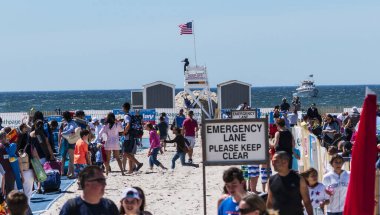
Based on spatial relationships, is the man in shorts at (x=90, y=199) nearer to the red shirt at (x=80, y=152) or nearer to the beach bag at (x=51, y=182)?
the beach bag at (x=51, y=182)

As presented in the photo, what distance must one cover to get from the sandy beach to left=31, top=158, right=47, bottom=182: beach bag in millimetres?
508

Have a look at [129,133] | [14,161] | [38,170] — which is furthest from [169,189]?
[14,161]

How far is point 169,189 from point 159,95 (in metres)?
33.8

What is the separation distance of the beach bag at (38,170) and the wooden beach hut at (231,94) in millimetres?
35307

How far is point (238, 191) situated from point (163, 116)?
19.1 m

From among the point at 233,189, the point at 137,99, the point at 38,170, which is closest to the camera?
the point at 233,189

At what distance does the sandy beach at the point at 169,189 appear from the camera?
50.8ft

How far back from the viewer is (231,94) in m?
51.9

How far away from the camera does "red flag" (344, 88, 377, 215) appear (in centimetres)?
738

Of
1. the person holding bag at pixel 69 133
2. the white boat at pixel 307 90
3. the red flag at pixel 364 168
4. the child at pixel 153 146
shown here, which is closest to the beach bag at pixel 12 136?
the person holding bag at pixel 69 133

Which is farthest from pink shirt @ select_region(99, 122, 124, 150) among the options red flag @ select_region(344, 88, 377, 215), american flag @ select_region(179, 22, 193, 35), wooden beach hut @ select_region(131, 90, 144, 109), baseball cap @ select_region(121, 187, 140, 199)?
wooden beach hut @ select_region(131, 90, 144, 109)

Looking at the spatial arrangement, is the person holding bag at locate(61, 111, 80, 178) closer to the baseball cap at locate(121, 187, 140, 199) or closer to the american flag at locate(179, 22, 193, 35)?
the baseball cap at locate(121, 187, 140, 199)

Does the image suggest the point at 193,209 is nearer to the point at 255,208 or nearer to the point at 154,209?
the point at 154,209

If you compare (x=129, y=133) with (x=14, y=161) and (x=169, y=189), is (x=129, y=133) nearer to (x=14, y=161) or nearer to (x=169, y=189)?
(x=169, y=189)
